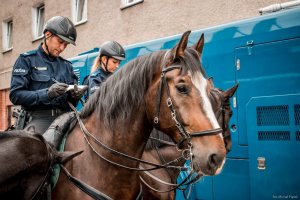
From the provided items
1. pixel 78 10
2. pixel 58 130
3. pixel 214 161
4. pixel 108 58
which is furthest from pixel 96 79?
pixel 78 10

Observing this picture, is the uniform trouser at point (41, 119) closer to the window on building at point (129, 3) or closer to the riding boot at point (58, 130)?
the riding boot at point (58, 130)

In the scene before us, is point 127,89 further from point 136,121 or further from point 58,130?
point 58,130

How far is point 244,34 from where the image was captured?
4.73 m

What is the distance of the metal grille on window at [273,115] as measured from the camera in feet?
13.9

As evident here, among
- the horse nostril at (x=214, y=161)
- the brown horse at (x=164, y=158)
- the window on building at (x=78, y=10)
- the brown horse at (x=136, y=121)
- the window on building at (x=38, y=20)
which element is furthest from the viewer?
the window on building at (x=38, y=20)

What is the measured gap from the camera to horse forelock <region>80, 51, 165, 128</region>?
2410 millimetres

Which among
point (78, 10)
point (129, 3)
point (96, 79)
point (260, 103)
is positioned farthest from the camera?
point (78, 10)

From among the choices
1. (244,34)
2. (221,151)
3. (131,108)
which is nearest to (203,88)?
(221,151)

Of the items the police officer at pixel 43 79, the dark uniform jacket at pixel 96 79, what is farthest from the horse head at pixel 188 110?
the dark uniform jacket at pixel 96 79

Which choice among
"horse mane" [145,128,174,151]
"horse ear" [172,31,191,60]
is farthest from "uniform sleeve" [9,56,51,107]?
"horse mane" [145,128,174,151]

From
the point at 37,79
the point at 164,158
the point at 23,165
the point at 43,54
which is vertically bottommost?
the point at 164,158

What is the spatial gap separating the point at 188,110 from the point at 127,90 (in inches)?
21.2

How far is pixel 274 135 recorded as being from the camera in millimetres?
4297

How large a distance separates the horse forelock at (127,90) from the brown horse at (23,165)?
0.52 meters
